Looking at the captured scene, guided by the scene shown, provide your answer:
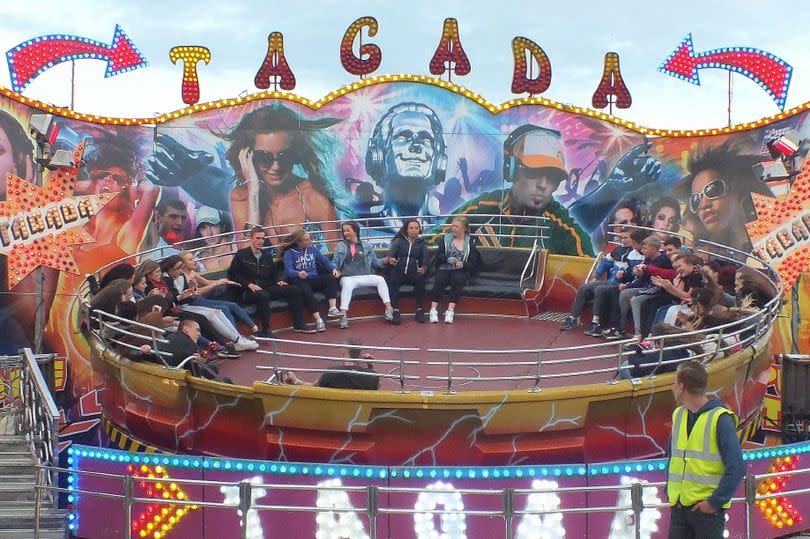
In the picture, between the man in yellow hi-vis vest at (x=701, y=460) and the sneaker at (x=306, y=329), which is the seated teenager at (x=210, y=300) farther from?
the man in yellow hi-vis vest at (x=701, y=460)

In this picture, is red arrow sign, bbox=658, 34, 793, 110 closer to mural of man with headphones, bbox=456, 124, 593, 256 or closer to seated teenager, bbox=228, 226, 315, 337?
mural of man with headphones, bbox=456, 124, 593, 256

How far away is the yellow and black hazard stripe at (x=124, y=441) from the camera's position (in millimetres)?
12633

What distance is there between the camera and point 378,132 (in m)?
19.1

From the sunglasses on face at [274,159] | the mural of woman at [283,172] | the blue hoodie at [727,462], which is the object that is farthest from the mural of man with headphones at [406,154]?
the blue hoodie at [727,462]

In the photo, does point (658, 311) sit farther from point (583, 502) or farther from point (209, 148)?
point (209, 148)

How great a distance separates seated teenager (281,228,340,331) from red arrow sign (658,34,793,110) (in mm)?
7822

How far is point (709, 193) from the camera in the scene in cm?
1877

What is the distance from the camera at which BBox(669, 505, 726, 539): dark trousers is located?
6.84 metres

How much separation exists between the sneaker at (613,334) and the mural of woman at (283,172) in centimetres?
572

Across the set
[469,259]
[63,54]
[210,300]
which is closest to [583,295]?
[469,259]

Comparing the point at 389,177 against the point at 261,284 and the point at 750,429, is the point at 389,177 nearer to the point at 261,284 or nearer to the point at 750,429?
the point at 261,284

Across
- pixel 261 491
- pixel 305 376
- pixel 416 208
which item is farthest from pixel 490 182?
pixel 261 491

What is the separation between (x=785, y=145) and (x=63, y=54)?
1224 cm

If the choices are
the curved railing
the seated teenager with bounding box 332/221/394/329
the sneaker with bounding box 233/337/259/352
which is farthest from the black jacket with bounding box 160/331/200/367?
the seated teenager with bounding box 332/221/394/329
